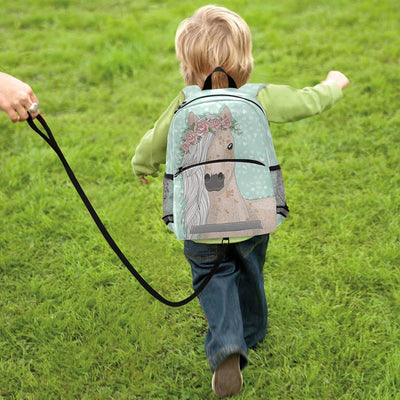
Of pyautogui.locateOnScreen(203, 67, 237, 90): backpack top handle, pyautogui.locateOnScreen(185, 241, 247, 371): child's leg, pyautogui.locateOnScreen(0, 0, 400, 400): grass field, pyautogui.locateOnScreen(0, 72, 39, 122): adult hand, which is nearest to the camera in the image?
pyautogui.locateOnScreen(0, 72, 39, 122): adult hand

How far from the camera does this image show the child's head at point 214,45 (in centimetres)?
215

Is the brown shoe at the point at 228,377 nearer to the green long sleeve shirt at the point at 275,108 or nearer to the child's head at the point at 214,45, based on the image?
the green long sleeve shirt at the point at 275,108

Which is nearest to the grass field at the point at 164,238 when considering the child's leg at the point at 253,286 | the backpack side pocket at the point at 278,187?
the child's leg at the point at 253,286

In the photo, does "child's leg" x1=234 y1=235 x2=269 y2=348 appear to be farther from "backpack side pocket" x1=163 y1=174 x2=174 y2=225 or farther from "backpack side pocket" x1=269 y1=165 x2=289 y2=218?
"backpack side pocket" x1=163 y1=174 x2=174 y2=225

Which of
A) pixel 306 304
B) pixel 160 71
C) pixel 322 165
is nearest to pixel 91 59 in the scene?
pixel 160 71

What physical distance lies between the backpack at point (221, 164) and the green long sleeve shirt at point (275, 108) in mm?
94

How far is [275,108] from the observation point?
219 cm

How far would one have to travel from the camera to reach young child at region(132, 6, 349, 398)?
2.17 m

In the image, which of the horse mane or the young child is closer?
the horse mane

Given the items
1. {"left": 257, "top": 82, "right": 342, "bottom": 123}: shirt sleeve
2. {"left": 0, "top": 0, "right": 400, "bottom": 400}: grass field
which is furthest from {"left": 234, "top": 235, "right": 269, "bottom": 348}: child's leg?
{"left": 257, "top": 82, "right": 342, "bottom": 123}: shirt sleeve

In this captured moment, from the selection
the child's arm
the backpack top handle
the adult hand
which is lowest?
the child's arm

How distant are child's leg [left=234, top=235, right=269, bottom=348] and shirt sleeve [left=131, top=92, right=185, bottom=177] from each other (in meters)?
0.55

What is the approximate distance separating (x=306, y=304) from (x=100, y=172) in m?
2.07

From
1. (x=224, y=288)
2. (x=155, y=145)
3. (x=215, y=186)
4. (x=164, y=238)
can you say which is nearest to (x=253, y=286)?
(x=224, y=288)
